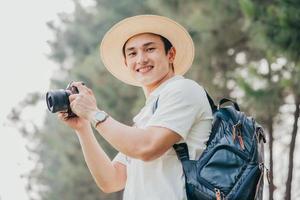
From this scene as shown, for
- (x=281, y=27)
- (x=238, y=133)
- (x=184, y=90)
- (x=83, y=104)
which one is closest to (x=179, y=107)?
(x=184, y=90)

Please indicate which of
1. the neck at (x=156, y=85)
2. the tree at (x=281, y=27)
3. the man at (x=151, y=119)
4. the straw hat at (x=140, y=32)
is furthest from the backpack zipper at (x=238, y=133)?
the tree at (x=281, y=27)

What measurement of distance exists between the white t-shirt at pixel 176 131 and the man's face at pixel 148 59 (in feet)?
0.34

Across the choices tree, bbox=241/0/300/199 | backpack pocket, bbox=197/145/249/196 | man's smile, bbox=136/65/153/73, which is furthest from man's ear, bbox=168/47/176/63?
tree, bbox=241/0/300/199

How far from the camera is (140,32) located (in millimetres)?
2076

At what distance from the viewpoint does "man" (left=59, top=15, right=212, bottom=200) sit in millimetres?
1770

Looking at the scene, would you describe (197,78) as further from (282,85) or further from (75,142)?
(75,142)

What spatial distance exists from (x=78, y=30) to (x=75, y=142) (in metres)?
3.86

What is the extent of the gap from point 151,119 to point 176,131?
10 centimetres

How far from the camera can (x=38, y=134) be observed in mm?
24516

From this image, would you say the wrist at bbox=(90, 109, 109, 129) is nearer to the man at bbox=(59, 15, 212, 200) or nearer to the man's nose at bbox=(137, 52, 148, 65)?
the man at bbox=(59, 15, 212, 200)

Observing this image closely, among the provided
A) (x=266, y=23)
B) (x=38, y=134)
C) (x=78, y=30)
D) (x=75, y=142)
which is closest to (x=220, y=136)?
(x=266, y=23)

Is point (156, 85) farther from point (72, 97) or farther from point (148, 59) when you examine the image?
point (72, 97)

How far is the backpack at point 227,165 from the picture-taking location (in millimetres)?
1711

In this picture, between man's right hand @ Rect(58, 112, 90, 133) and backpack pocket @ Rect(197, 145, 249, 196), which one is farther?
man's right hand @ Rect(58, 112, 90, 133)
